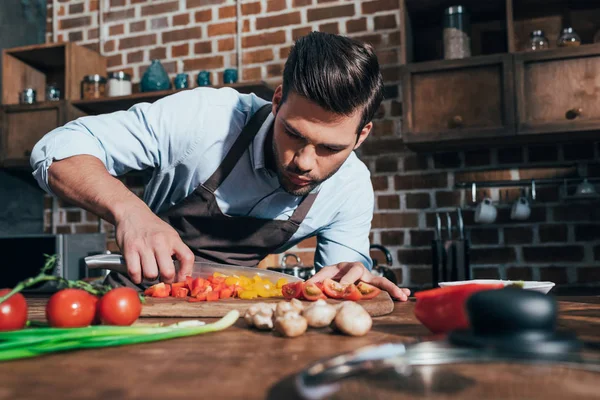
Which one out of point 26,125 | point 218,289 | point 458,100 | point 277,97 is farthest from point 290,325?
point 26,125

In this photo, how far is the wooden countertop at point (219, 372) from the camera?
20.1 inches

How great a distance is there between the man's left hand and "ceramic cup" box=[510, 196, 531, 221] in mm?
1504

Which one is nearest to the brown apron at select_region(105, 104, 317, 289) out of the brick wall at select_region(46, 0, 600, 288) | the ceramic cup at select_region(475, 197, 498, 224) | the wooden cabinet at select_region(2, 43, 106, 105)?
the brick wall at select_region(46, 0, 600, 288)

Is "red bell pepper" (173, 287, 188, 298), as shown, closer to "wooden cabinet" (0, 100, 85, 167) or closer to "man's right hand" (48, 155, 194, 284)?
"man's right hand" (48, 155, 194, 284)

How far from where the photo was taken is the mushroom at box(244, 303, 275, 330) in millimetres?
858

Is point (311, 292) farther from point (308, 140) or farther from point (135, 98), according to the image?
point (135, 98)

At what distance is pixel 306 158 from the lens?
1.48m

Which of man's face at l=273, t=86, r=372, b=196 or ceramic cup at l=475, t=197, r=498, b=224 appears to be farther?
ceramic cup at l=475, t=197, r=498, b=224

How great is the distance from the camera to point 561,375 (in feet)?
1.70

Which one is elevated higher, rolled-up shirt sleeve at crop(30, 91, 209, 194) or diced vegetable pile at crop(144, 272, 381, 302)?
rolled-up shirt sleeve at crop(30, 91, 209, 194)

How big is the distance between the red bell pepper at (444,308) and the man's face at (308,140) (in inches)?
28.1

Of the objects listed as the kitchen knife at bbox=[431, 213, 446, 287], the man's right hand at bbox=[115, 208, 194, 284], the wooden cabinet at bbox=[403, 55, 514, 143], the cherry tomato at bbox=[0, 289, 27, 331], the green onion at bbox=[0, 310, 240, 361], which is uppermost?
the wooden cabinet at bbox=[403, 55, 514, 143]

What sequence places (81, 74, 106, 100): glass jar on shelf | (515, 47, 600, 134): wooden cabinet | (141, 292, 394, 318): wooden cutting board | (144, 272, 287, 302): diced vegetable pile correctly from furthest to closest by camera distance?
(81, 74, 106, 100): glass jar on shelf
(515, 47, 600, 134): wooden cabinet
(144, 272, 287, 302): diced vegetable pile
(141, 292, 394, 318): wooden cutting board

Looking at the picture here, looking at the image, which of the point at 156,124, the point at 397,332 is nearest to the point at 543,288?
the point at 397,332
